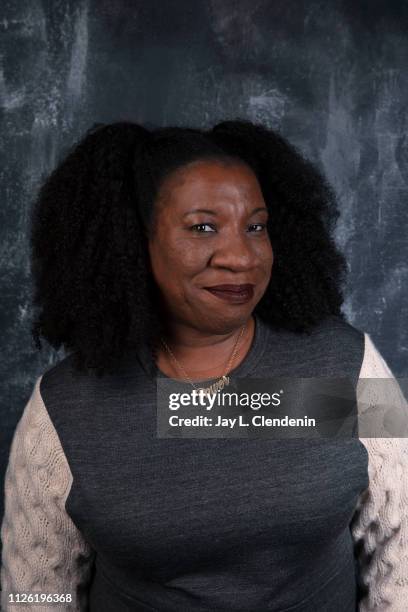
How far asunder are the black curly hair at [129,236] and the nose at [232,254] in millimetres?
170

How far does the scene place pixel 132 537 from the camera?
1615 mm

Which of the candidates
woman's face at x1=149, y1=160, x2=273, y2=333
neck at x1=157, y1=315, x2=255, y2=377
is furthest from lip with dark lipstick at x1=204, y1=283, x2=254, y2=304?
neck at x1=157, y1=315, x2=255, y2=377

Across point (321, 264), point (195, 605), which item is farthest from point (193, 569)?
point (321, 264)

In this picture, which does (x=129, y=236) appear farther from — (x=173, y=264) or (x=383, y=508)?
(x=383, y=508)

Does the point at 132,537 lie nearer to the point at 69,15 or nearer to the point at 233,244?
the point at 233,244

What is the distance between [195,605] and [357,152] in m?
1.52

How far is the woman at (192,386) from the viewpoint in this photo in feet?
5.24

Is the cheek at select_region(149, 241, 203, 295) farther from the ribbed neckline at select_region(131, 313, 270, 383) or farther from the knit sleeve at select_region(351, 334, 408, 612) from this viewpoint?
the knit sleeve at select_region(351, 334, 408, 612)

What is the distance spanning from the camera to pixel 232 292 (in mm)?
1551

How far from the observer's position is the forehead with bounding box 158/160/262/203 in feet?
5.16

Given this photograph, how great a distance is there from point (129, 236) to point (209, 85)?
1.06 metres

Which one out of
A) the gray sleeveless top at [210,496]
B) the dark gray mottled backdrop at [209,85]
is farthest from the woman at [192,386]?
the dark gray mottled backdrop at [209,85]

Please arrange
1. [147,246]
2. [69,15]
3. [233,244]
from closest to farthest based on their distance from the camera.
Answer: [233,244], [147,246], [69,15]

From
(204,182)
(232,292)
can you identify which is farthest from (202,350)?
(204,182)
